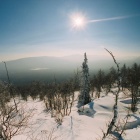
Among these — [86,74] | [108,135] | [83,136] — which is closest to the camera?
[108,135]

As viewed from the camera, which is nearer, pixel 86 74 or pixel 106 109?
pixel 106 109

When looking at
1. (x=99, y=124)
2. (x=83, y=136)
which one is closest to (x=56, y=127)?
(x=83, y=136)

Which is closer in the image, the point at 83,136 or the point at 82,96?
the point at 83,136

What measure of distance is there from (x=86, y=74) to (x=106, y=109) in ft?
48.2


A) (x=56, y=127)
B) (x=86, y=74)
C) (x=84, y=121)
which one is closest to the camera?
(x=56, y=127)

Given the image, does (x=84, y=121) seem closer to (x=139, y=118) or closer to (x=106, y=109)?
(x=139, y=118)

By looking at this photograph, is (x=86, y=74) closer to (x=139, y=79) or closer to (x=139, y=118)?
(x=139, y=79)

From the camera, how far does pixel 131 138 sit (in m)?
11.7

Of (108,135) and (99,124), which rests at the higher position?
(108,135)

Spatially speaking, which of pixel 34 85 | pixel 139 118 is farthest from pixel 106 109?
pixel 34 85

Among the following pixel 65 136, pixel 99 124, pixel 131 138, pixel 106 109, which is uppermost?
pixel 131 138

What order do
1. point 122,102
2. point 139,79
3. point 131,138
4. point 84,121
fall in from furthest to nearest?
point 122,102
point 139,79
point 84,121
point 131,138

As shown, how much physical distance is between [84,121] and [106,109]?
10.4 meters

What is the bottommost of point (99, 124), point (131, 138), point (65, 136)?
point (99, 124)
